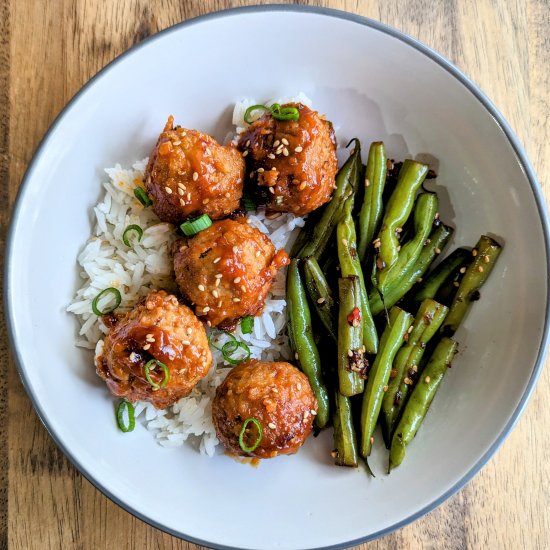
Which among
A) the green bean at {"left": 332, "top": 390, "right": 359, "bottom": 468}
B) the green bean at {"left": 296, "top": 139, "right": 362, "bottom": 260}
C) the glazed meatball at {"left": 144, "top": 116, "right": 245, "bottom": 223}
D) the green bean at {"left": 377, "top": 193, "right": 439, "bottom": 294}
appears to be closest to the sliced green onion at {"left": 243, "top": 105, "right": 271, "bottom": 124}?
the glazed meatball at {"left": 144, "top": 116, "right": 245, "bottom": 223}

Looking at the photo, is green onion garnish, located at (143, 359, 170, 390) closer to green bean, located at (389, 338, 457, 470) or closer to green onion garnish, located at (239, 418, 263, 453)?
green onion garnish, located at (239, 418, 263, 453)

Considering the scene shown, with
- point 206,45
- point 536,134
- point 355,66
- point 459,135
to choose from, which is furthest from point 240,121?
point 536,134

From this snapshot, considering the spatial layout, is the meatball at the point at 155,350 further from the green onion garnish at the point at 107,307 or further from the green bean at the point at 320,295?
the green bean at the point at 320,295

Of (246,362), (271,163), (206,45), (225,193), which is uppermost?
(206,45)

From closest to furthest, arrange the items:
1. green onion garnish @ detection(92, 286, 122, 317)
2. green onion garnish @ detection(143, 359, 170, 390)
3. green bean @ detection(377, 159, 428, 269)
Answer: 1. green onion garnish @ detection(143, 359, 170, 390)
2. green onion garnish @ detection(92, 286, 122, 317)
3. green bean @ detection(377, 159, 428, 269)

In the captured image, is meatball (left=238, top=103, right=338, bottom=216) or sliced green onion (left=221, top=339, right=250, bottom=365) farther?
sliced green onion (left=221, top=339, right=250, bottom=365)

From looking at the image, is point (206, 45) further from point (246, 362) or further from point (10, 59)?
point (246, 362)

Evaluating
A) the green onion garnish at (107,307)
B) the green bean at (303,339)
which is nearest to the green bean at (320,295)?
the green bean at (303,339)

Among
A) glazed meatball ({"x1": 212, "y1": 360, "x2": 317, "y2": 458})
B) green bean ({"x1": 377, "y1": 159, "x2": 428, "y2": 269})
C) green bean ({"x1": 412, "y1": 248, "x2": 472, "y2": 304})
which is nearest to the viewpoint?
glazed meatball ({"x1": 212, "y1": 360, "x2": 317, "y2": 458})
